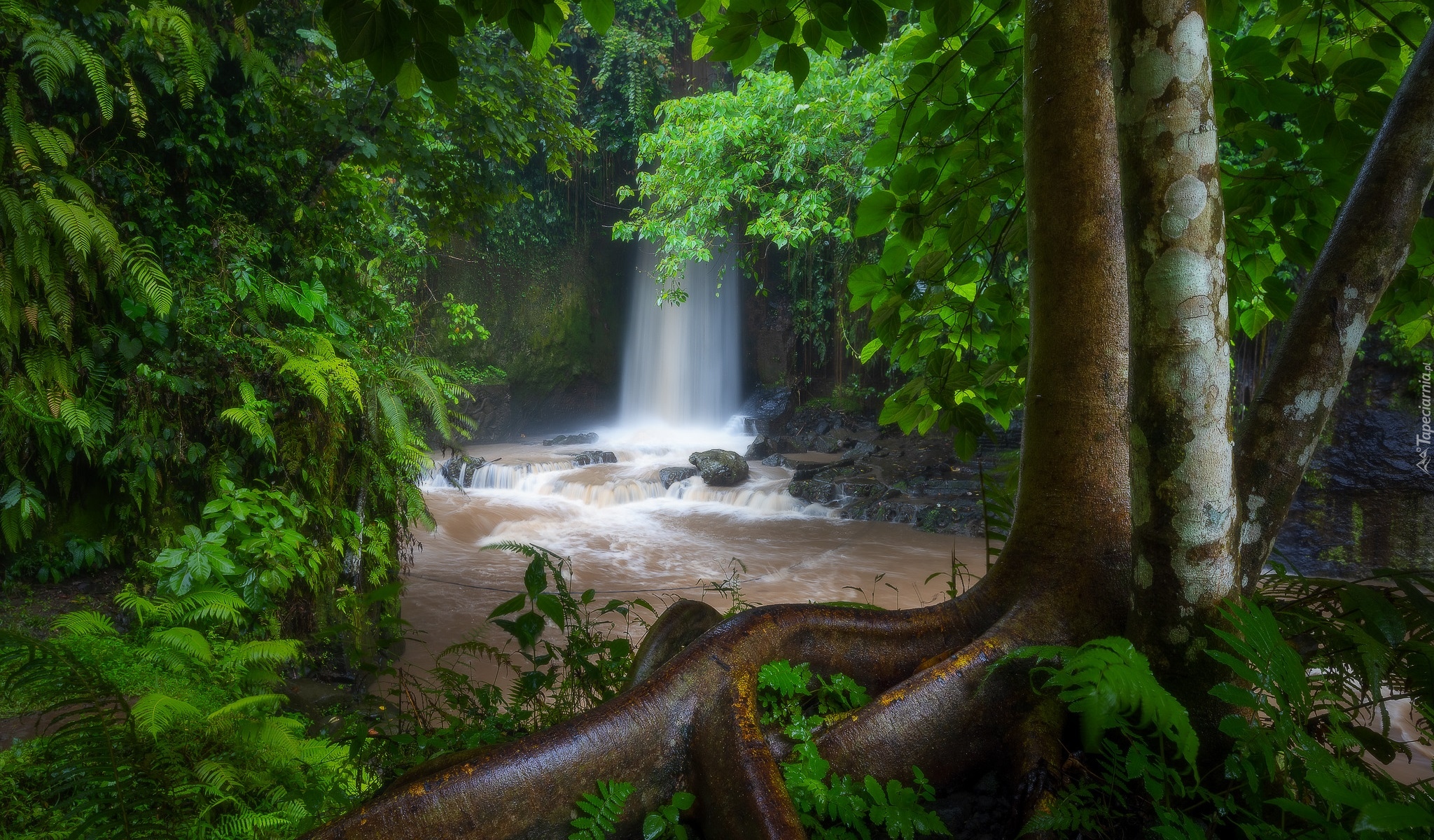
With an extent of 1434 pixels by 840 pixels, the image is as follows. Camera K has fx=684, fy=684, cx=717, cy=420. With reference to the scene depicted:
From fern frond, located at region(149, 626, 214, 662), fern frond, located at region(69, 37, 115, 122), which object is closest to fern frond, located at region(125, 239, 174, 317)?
fern frond, located at region(69, 37, 115, 122)

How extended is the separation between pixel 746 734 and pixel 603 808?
1.08ft

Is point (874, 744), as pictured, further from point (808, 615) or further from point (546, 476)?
point (546, 476)

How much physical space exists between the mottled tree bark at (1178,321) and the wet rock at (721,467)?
11.2 metres

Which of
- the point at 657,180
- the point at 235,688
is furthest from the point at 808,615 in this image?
the point at 657,180

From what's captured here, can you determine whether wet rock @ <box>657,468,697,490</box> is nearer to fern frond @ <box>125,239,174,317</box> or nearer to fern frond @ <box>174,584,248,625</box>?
fern frond @ <box>125,239,174,317</box>

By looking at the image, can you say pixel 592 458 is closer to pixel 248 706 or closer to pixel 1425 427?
pixel 248 706

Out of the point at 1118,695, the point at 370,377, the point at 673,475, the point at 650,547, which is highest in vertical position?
the point at 370,377

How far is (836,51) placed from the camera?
89.6 inches

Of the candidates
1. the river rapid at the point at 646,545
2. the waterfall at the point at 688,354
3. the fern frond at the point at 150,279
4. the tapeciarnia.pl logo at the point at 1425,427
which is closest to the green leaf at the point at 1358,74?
the river rapid at the point at 646,545

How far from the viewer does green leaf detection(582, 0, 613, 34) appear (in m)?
1.76

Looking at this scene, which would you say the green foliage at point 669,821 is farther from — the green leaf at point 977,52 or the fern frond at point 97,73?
the fern frond at point 97,73

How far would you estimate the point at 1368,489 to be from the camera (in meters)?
9.45

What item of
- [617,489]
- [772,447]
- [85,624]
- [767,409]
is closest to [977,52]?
[85,624]

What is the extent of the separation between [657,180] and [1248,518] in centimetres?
1092
